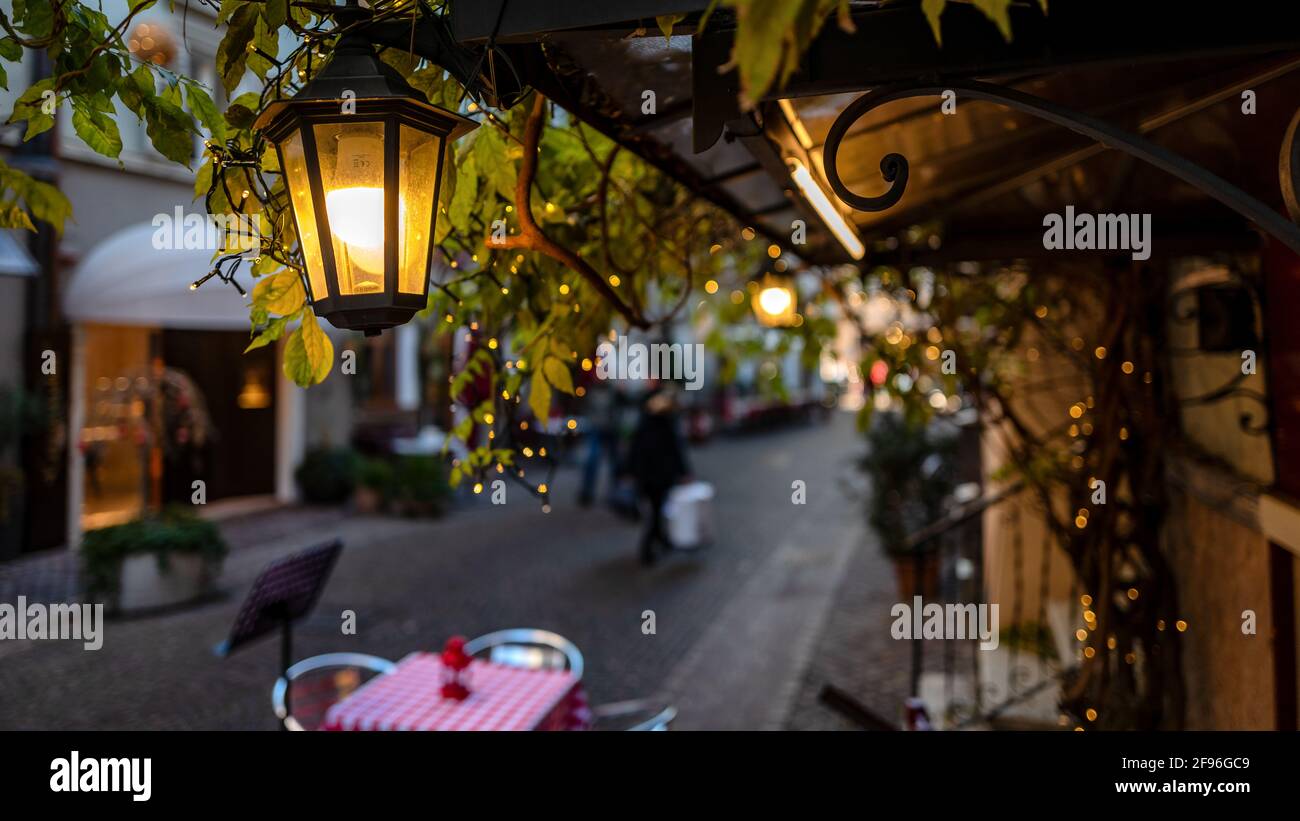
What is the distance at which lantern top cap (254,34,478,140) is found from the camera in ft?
5.87

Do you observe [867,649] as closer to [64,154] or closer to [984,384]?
[984,384]

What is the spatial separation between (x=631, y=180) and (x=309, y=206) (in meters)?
1.65

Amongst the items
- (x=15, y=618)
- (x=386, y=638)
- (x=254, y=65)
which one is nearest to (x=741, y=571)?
(x=386, y=638)

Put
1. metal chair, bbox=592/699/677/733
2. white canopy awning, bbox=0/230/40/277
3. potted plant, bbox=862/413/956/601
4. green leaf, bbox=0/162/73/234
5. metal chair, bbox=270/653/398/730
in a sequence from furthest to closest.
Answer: potted plant, bbox=862/413/956/601
white canopy awning, bbox=0/230/40/277
metal chair, bbox=592/699/677/733
metal chair, bbox=270/653/398/730
green leaf, bbox=0/162/73/234

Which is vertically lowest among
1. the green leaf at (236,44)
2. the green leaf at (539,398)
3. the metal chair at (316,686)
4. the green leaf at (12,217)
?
the metal chair at (316,686)

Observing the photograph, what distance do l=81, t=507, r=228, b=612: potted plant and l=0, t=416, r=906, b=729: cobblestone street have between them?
0.90 feet

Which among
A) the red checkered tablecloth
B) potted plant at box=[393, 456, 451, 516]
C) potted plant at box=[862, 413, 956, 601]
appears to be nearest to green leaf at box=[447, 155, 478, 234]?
the red checkered tablecloth

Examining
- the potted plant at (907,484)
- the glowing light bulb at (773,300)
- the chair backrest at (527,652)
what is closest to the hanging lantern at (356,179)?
the chair backrest at (527,652)

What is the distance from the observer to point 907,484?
8.58 meters

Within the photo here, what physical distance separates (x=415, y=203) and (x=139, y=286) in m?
9.75

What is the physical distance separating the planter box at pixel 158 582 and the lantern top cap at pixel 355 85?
7.35m

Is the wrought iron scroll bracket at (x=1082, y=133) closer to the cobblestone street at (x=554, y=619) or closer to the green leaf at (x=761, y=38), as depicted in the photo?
the green leaf at (x=761, y=38)

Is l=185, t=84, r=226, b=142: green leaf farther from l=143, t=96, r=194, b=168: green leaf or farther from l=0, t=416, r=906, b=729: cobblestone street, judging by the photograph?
l=0, t=416, r=906, b=729: cobblestone street

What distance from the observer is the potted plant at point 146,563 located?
26.1 ft
